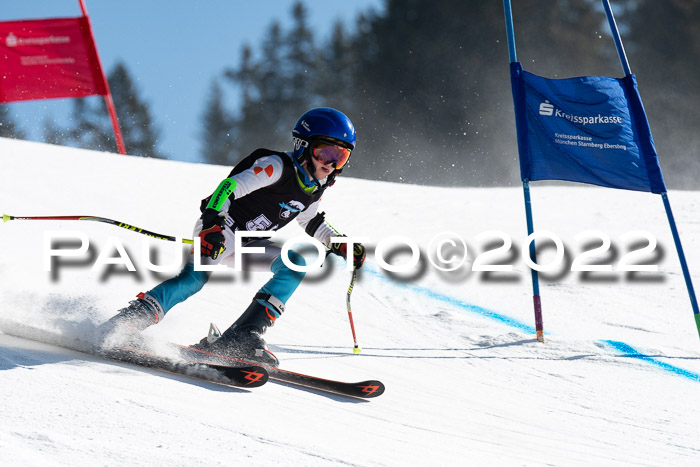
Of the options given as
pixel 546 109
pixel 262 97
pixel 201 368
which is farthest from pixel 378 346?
pixel 262 97

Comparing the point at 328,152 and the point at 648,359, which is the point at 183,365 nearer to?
the point at 328,152

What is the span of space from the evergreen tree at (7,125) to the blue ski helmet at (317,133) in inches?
1407

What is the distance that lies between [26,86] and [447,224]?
6.39 meters

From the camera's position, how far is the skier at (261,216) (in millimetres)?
3385

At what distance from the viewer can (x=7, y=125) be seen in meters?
36.4

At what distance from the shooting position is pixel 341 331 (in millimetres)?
4930

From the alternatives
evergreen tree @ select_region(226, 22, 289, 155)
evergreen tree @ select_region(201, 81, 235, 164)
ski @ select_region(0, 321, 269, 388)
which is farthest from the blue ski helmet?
evergreen tree @ select_region(201, 81, 235, 164)

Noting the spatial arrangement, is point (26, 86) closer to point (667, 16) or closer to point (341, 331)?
point (341, 331)

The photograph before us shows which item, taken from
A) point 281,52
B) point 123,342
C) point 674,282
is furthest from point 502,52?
point 123,342

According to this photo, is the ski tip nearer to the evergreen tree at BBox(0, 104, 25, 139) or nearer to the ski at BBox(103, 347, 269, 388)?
the ski at BBox(103, 347, 269, 388)

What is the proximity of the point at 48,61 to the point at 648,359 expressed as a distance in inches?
359

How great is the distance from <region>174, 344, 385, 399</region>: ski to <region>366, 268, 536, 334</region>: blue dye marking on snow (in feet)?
7.39

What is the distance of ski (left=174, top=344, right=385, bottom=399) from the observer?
11.0 ft

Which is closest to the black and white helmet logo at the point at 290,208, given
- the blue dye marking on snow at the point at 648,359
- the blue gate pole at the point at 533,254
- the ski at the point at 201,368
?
the ski at the point at 201,368
